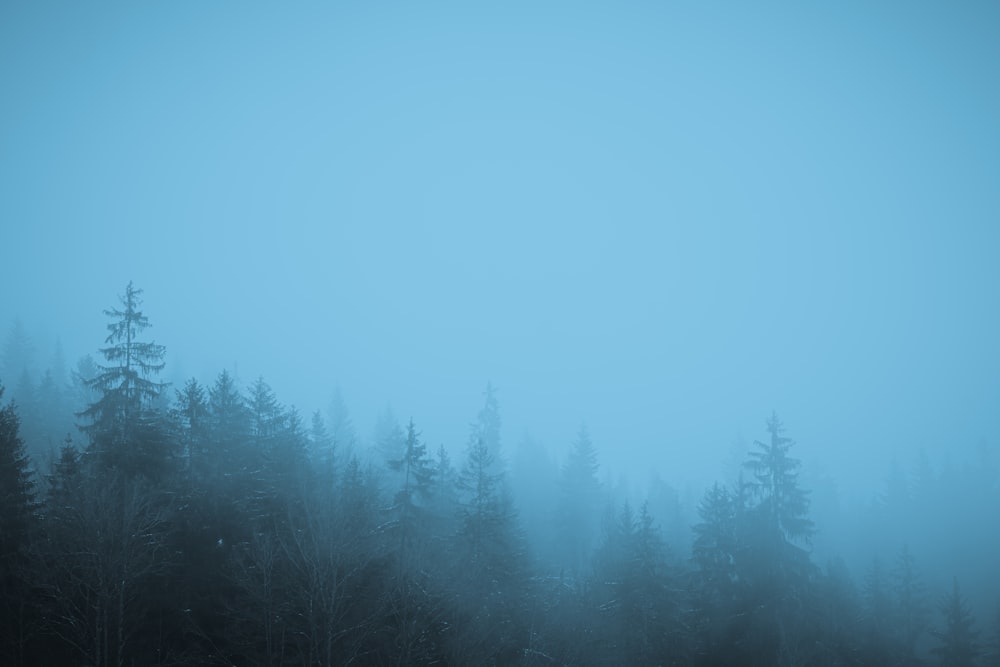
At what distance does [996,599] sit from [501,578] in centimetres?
6155

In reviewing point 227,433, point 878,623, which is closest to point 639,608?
point 878,623

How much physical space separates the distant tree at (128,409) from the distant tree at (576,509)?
34983 mm

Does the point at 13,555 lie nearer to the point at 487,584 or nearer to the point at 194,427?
the point at 194,427

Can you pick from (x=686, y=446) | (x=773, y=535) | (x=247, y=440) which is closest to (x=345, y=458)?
(x=247, y=440)

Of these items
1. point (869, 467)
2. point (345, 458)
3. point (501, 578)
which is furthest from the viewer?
point (869, 467)

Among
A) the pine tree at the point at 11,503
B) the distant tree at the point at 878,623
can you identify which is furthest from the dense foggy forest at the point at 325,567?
the distant tree at the point at 878,623

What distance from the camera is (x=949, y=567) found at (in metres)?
69.0

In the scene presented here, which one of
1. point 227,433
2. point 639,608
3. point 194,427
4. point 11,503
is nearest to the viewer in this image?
point 11,503

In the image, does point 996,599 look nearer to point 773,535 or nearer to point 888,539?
point 888,539

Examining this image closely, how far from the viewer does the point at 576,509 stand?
52.8 m

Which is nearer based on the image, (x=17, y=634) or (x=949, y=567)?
(x=17, y=634)

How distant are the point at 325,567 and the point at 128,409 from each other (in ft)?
55.0

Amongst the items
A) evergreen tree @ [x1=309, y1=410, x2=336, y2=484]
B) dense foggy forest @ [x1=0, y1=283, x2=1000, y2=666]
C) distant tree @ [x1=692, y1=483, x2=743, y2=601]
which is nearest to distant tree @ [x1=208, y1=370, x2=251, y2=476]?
dense foggy forest @ [x1=0, y1=283, x2=1000, y2=666]

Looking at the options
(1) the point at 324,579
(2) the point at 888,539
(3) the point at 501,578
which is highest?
(1) the point at 324,579
